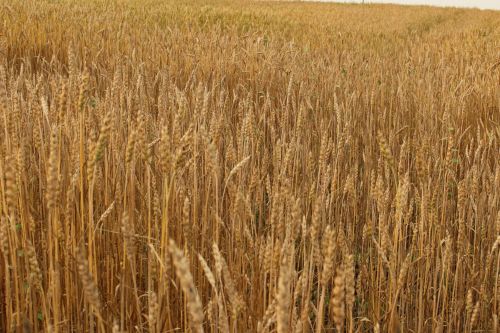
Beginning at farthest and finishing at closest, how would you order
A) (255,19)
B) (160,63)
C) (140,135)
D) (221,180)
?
(255,19) < (160,63) < (221,180) < (140,135)

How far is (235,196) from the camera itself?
139cm

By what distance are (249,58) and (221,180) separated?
240cm

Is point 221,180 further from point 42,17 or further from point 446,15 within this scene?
point 446,15

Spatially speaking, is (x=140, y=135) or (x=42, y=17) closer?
(x=140, y=135)

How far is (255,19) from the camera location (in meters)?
11.3

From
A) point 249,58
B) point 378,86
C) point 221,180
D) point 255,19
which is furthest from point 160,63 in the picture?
point 255,19

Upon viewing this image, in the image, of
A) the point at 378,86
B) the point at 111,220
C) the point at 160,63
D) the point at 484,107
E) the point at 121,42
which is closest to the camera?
the point at 111,220

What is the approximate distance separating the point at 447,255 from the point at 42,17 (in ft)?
17.2

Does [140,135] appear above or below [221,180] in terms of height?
above

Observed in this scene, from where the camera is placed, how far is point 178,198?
1534 mm

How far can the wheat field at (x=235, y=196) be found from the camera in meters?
0.93

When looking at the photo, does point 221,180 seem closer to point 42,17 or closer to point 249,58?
point 249,58

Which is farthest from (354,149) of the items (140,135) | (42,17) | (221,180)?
(42,17)

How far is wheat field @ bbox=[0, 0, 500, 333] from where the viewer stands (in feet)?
3.05
